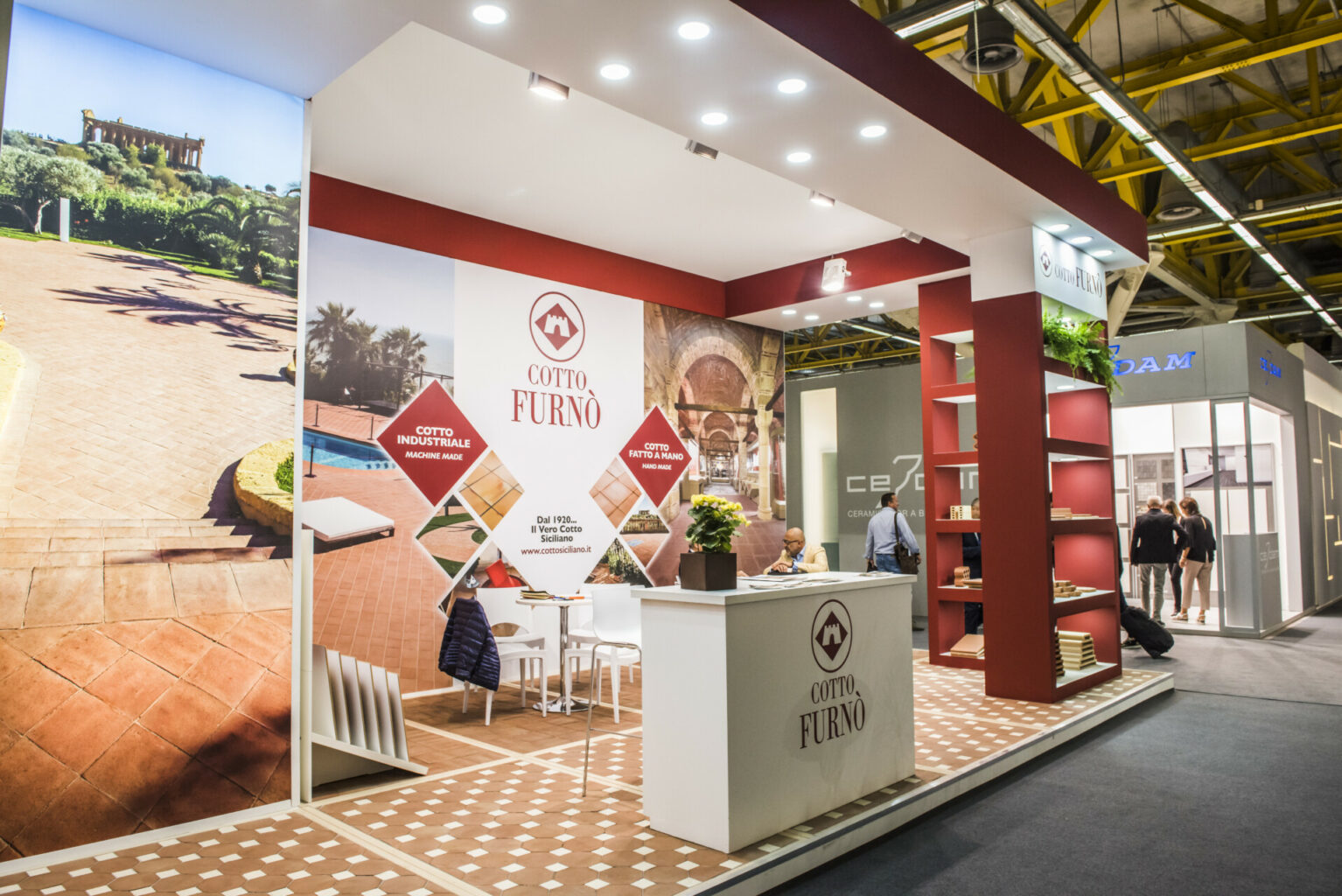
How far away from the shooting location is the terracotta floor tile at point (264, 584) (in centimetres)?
357

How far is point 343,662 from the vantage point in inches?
171

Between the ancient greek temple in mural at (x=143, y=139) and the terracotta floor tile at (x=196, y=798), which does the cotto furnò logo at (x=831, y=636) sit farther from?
the ancient greek temple in mural at (x=143, y=139)

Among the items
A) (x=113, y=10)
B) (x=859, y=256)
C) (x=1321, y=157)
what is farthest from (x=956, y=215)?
(x=1321, y=157)

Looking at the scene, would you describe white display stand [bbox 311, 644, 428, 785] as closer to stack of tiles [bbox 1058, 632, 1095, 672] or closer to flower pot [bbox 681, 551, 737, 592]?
flower pot [bbox 681, 551, 737, 592]

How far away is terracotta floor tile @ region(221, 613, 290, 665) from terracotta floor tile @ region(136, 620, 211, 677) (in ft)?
0.36

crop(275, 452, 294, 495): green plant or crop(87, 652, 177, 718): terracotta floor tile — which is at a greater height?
crop(275, 452, 294, 495): green plant

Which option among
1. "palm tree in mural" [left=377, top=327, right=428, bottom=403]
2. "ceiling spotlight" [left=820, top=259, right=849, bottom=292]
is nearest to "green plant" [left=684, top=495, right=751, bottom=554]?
"palm tree in mural" [left=377, top=327, right=428, bottom=403]

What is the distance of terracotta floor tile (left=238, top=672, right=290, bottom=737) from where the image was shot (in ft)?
11.6

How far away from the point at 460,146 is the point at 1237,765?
5.66 metres

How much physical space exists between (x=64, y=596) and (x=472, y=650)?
2285 millimetres

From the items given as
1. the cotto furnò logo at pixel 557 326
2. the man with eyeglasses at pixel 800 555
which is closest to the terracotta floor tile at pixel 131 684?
the man with eyeglasses at pixel 800 555

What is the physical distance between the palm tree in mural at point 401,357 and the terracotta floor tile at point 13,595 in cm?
311

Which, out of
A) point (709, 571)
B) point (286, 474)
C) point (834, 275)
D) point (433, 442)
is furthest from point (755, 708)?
point (834, 275)

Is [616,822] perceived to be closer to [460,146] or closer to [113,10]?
[113,10]
